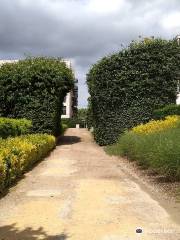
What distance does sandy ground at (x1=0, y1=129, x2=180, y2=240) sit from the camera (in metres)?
7.91

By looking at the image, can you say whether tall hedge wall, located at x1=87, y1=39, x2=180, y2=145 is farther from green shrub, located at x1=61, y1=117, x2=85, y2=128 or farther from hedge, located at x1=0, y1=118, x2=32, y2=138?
green shrub, located at x1=61, y1=117, x2=85, y2=128

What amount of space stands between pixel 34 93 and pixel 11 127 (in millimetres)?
8633

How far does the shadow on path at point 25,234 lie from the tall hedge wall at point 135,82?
75.1 ft

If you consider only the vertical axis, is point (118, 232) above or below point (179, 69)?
below

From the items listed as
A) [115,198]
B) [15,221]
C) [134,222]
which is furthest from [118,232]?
[115,198]

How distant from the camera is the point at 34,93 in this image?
1265 inches

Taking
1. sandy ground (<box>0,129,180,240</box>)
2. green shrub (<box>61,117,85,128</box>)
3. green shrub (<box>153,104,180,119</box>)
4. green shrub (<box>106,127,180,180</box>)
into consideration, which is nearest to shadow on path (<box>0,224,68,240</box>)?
sandy ground (<box>0,129,180,240</box>)

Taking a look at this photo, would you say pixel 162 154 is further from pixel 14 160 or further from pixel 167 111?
pixel 167 111

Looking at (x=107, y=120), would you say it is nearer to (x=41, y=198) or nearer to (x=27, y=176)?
(x=27, y=176)

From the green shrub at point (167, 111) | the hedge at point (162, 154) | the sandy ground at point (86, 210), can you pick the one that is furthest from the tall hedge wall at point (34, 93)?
the sandy ground at point (86, 210)

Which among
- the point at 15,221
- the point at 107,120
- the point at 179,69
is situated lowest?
the point at 15,221

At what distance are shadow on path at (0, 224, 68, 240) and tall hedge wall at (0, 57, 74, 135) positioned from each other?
2360 cm

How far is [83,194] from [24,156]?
482 cm

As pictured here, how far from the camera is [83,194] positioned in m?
11.7
